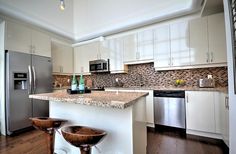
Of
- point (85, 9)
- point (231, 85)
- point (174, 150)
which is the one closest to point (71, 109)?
point (174, 150)

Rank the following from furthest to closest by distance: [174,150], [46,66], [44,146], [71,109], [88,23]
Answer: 1. [88,23]
2. [46,66]
3. [44,146]
4. [174,150]
5. [71,109]

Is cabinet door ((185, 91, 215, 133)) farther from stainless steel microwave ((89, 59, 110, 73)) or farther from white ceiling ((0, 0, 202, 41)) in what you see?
stainless steel microwave ((89, 59, 110, 73))

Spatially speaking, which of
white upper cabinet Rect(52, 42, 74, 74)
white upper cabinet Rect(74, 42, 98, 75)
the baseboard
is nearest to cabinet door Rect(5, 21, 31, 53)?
white upper cabinet Rect(52, 42, 74, 74)

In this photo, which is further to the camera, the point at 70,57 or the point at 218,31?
the point at 70,57

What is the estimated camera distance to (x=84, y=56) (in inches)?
171

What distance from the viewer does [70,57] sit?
4.43 meters

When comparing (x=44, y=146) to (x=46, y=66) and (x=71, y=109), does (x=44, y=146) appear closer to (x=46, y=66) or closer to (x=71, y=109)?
(x=71, y=109)

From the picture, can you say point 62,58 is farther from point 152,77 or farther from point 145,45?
point 152,77

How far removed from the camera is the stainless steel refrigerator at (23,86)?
2.48 m

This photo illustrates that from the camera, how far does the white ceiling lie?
284 centimetres

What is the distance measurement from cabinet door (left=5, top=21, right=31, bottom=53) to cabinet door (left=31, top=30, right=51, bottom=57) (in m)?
0.11

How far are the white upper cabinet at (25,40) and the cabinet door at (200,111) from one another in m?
3.57

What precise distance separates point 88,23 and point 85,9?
547mm

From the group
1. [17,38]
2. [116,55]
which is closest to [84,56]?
[116,55]
